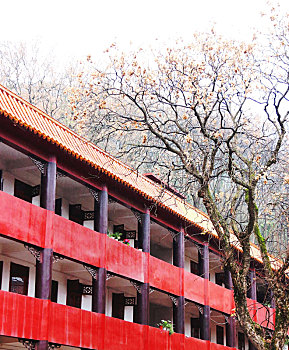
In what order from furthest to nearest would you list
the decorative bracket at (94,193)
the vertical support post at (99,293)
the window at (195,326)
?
the window at (195,326) < the decorative bracket at (94,193) < the vertical support post at (99,293)

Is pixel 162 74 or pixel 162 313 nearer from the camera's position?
pixel 162 74

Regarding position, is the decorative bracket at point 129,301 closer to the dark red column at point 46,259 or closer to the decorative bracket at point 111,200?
the decorative bracket at point 111,200

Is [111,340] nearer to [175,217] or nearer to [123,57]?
[175,217]

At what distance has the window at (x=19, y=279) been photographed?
69.2 ft

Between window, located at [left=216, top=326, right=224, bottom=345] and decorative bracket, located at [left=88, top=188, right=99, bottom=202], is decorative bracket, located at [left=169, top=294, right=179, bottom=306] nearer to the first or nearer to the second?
decorative bracket, located at [left=88, top=188, right=99, bottom=202]

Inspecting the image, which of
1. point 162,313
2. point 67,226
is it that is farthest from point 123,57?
point 162,313

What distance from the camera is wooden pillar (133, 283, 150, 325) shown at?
81.4 feet

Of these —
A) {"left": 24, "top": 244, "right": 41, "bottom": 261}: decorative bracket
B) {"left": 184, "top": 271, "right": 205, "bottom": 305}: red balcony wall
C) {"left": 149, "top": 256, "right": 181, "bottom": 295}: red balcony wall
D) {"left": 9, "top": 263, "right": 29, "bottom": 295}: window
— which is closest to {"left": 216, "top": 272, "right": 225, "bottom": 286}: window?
{"left": 184, "top": 271, "right": 205, "bottom": 305}: red balcony wall

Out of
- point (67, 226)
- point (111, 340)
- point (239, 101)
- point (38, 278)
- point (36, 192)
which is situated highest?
point (239, 101)

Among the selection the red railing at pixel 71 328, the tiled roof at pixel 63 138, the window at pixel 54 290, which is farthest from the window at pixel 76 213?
the red railing at pixel 71 328

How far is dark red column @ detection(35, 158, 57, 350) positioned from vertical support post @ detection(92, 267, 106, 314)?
3.19m

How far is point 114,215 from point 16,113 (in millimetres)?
9564

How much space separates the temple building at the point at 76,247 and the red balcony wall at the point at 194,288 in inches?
2.0

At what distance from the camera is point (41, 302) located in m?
18.8
